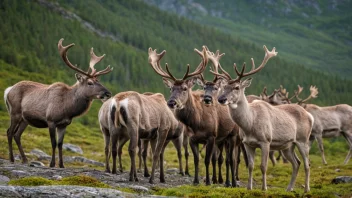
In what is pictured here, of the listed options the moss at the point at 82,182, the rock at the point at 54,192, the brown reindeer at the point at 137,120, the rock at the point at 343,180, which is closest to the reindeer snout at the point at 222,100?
the brown reindeer at the point at 137,120

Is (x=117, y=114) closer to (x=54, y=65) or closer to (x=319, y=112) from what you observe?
(x=319, y=112)

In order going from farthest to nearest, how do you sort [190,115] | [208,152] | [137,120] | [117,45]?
1. [117,45]
2. [190,115]
3. [208,152]
4. [137,120]

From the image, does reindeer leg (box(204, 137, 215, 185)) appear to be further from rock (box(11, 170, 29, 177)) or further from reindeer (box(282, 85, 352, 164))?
reindeer (box(282, 85, 352, 164))

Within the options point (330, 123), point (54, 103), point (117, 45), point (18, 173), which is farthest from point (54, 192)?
point (117, 45)

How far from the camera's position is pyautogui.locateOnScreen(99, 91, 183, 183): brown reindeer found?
14.7 metres

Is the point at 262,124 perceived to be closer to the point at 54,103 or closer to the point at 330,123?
the point at 54,103

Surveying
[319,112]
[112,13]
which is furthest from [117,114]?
[112,13]

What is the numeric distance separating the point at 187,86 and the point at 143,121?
1.87 m

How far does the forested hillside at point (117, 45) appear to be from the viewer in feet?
324

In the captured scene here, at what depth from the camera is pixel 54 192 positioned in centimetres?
959

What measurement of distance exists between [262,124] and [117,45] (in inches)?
4937

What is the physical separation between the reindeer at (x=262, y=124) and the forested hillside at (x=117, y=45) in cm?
4956

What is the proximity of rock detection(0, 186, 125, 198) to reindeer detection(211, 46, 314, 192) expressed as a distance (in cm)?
486

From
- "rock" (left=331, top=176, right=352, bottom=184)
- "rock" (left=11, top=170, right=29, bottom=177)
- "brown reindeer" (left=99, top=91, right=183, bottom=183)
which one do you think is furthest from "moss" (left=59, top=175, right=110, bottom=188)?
"rock" (left=331, top=176, right=352, bottom=184)
